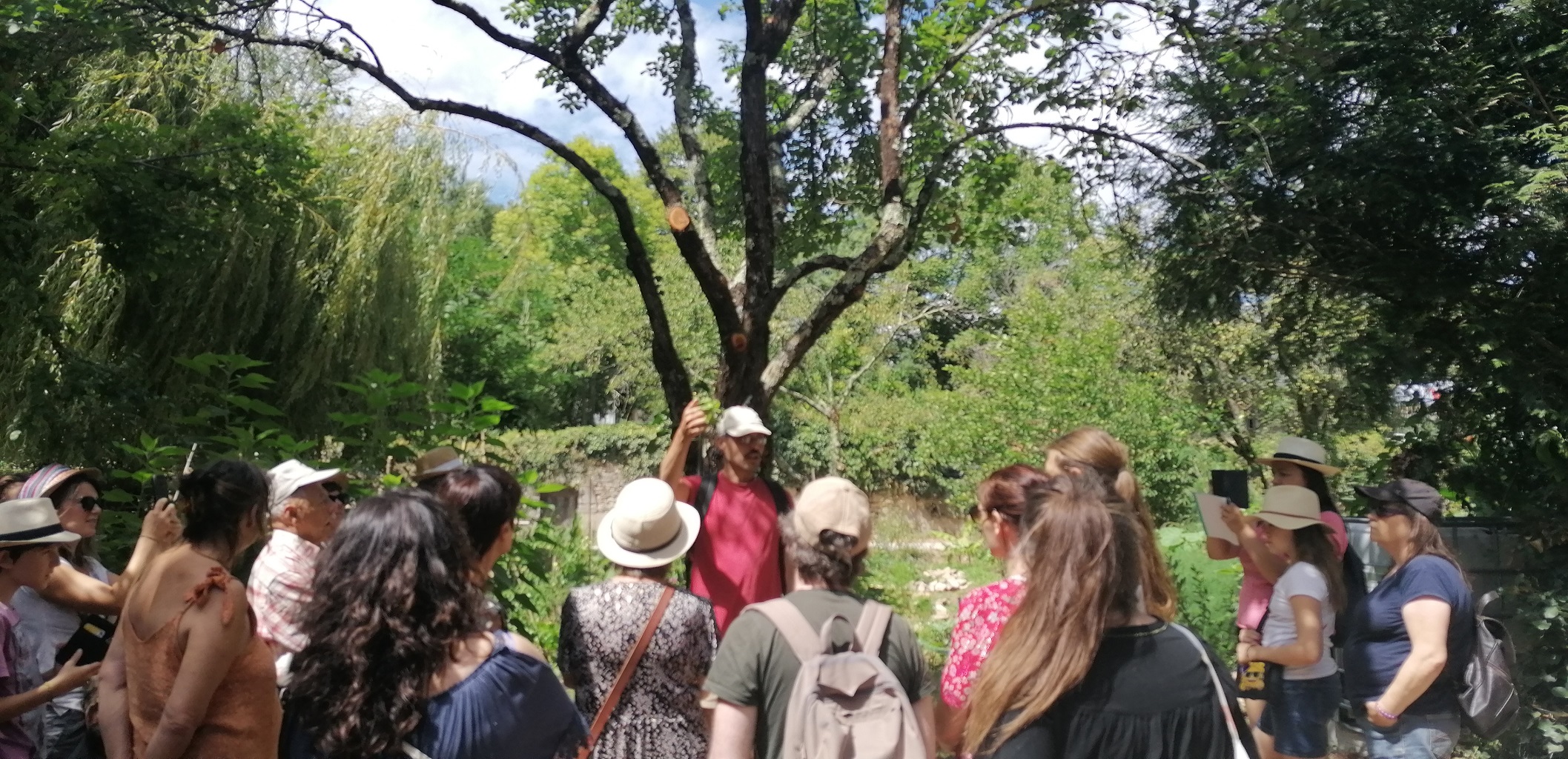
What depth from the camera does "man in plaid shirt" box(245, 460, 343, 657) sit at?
2.41 m

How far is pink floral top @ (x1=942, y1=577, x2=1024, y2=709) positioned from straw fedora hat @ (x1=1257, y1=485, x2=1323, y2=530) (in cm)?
152

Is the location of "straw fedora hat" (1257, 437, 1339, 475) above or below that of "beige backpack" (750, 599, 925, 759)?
above

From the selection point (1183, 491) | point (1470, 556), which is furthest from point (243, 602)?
point (1183, 491)

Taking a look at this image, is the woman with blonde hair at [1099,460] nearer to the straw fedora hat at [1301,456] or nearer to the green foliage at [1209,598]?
the straw fedora hat at [1301,456]

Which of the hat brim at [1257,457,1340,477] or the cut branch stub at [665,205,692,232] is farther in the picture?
the cut branch stub at [665,205,692,232]

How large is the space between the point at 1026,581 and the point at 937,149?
4.86m

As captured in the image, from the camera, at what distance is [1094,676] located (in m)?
1.81

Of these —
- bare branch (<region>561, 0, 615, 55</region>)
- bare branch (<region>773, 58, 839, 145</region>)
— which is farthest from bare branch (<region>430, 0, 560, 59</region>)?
bare branch (<region>773, 58, 839, 145</region>)

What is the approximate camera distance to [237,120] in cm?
594

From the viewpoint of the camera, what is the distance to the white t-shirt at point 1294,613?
3.13m

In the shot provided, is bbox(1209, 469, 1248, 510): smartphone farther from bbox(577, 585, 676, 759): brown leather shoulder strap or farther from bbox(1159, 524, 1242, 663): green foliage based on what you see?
bbox(577, 585, 676, 759): brown leather shoulder strap

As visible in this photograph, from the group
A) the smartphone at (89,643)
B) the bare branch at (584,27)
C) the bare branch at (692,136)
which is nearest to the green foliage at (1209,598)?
the bare branch at (692,136)

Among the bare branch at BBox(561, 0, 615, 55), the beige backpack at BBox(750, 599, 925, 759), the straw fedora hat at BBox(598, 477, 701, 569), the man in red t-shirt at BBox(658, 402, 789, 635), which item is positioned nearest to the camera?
the beige backpack at BBox(750, 599, 925, 759)

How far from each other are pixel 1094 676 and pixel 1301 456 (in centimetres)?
227
